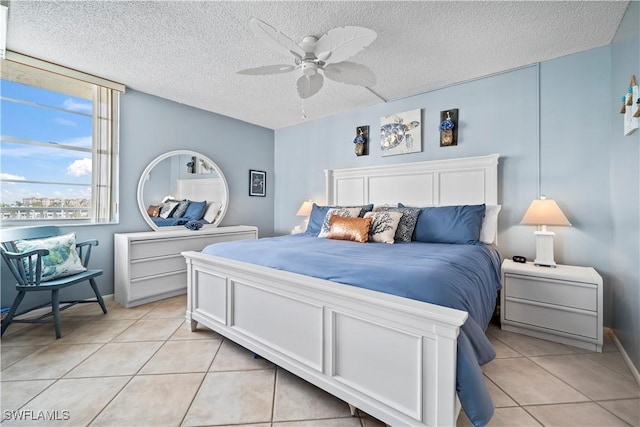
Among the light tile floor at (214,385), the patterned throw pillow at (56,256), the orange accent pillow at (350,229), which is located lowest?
the light tile floor at (214,385)

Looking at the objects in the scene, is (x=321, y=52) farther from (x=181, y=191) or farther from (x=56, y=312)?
(x=56, y=312)

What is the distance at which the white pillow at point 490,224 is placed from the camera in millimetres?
2545

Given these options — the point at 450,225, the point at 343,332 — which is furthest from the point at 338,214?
the point at 343,332

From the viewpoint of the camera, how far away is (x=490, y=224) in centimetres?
257

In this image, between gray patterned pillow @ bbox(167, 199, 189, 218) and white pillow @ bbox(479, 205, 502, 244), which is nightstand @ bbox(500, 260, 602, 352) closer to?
white pillow @ bbox(479, 205, 502, 244)

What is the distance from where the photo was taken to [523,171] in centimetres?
268

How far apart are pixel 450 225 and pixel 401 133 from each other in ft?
4.87

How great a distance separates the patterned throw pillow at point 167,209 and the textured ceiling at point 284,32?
1.43 m

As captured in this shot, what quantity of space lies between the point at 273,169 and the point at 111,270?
2.80m

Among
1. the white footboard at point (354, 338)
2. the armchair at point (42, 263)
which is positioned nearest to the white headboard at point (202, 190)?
the armchair at point (42, 263)

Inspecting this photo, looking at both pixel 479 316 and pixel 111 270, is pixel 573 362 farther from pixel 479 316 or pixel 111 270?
pixel 111 270

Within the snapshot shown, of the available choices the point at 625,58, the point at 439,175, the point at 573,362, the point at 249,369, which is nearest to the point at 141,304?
the point at 249,369

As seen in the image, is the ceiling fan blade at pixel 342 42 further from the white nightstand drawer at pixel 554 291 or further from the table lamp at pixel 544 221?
the white nightstand drawer at pixel 554 291

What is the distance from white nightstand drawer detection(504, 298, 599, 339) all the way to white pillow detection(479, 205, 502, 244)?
22.0 inches
